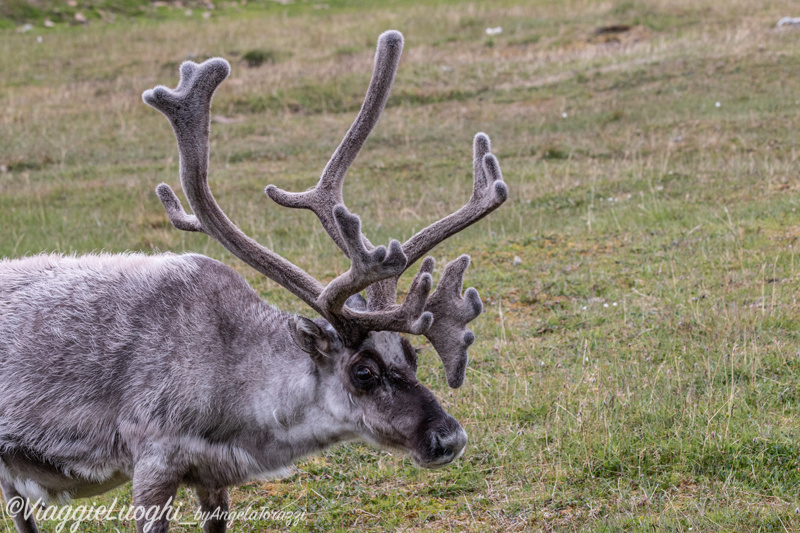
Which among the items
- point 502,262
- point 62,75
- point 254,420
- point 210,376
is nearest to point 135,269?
point 210,376

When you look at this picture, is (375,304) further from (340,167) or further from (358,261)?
(340,167)

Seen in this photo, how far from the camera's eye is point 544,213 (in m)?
11.9

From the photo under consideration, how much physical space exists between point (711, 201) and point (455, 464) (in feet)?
22.6

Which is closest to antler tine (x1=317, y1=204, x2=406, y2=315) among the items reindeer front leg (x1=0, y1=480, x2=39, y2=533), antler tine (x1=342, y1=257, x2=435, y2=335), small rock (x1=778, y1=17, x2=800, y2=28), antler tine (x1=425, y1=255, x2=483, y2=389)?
antler tine (x1=342, y1=257, x2=435, y2=335)

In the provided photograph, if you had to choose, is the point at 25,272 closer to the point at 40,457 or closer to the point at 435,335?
the point at 40,457

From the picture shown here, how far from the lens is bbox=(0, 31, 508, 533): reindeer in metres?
4.42

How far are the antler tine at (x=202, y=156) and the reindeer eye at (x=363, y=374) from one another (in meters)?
0.42

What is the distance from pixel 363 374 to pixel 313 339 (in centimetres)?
32

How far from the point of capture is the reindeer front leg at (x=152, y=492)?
437 centimetres

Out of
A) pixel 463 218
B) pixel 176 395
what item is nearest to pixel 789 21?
pixel 463 218

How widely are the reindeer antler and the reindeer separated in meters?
0.01

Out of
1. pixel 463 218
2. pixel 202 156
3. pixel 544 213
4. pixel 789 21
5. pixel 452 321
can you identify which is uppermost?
pixel 202 156

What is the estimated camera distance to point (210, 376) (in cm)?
456

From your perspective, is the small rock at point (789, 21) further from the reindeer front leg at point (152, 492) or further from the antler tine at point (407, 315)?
the reindeer front leg at point (152, 492)
